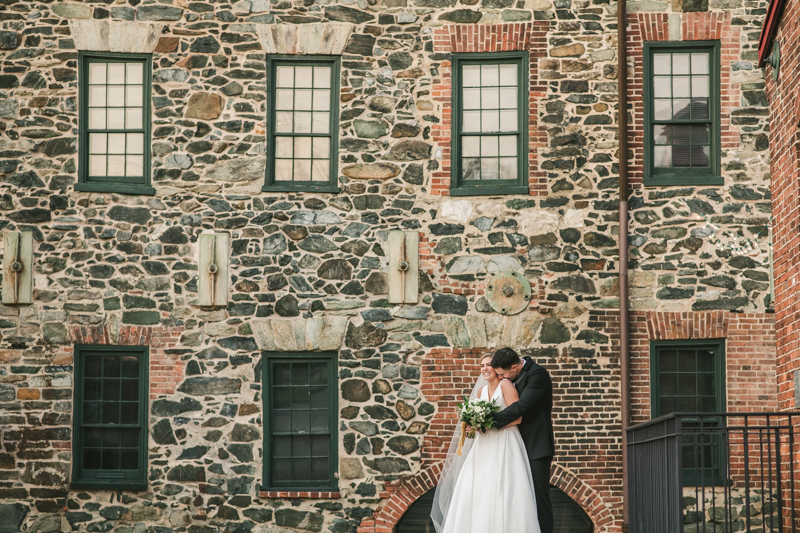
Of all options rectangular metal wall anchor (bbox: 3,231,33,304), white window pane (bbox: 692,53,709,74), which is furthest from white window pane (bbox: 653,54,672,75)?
rectangular metal wall anchor (bbox: 3,231,33,304)

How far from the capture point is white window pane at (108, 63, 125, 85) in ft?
41.2

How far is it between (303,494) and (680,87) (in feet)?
23.0

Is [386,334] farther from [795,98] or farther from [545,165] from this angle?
[795,98]

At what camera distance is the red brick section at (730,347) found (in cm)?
1195

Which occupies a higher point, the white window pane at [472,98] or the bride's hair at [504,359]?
the white window pane at [472,98]

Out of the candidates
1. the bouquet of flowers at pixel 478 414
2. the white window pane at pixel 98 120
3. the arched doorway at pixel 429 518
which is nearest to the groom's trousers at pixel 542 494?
the bouquet of flowers at pixel 478 414

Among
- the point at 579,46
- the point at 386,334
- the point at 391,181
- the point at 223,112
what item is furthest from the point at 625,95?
the point at 223,112

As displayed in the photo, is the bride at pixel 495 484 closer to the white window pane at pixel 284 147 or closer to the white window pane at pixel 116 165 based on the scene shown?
the white window pane at pixel 284 147

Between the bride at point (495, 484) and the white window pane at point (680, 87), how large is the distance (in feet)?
18.0

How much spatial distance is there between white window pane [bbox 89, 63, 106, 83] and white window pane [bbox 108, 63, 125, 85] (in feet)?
0.25

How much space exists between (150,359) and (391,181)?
148 inches

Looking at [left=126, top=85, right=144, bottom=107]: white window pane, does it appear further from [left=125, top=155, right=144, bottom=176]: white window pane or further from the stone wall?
[left=125, top=155, right=144, bottom=176]: white window pane

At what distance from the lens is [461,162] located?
41.2ft

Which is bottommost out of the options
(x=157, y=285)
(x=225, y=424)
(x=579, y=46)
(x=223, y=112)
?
(x=225, y=424)
